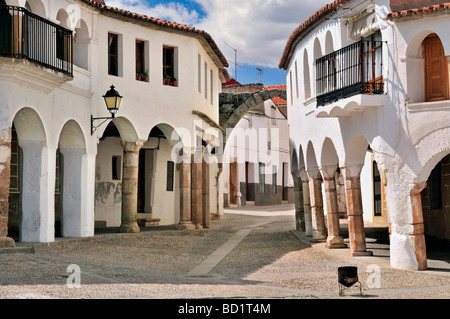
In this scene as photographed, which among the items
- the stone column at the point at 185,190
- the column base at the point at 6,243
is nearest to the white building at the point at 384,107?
the stone column at the point at 185,190

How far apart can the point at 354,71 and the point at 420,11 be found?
2465 mm

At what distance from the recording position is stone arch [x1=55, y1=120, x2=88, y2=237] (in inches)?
860

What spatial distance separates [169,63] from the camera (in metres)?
26.7

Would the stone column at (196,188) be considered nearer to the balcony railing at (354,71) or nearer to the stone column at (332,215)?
the stone column at (332,215)

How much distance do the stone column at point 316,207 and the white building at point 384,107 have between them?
3cm

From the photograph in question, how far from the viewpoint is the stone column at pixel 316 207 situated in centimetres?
2306

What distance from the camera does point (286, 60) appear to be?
28.2m

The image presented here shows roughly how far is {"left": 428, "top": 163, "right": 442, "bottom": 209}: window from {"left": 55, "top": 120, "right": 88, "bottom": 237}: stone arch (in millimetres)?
10103

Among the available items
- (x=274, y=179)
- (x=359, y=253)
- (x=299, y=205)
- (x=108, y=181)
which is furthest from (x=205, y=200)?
(x=274, y=179)

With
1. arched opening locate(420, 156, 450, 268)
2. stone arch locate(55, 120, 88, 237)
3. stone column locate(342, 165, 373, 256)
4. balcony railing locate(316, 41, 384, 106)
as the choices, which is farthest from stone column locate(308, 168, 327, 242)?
stone arch locate(55, 120, 88, 237)
